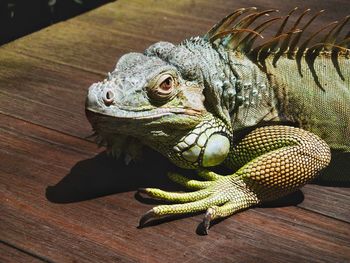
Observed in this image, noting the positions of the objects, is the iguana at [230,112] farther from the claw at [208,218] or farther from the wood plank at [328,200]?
the wood plank at [328,200]

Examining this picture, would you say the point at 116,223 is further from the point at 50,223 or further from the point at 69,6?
the point at 69,6

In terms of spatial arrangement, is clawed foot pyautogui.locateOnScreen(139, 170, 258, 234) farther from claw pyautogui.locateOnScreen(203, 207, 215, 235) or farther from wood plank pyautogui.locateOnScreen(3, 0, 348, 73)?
wood plank pyautogui.locateOnScreen(3, 0, 348, 73)

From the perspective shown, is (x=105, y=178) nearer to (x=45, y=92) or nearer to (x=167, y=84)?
(x=167, y=84)

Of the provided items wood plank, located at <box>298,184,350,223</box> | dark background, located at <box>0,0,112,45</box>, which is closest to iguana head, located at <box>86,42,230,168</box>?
wood plank, located at <box>298,184,350,223</box>

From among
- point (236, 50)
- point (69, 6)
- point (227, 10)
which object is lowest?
point (69, 6)

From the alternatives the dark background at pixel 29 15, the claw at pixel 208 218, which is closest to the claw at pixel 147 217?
the claw at pixel 208 218

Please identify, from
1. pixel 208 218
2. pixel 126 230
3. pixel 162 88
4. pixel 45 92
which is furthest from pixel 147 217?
pixel 45 92

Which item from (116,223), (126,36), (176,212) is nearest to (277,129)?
(176,212)
